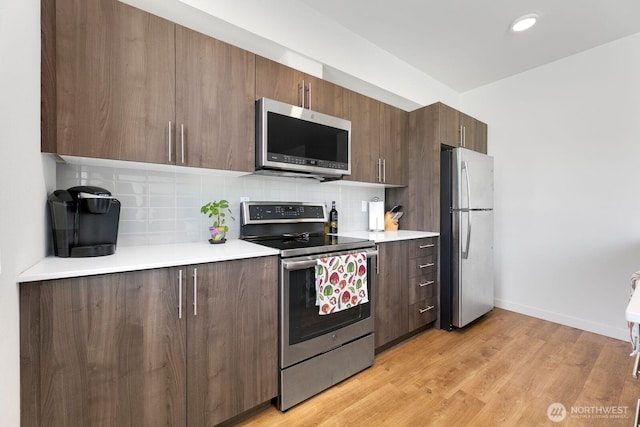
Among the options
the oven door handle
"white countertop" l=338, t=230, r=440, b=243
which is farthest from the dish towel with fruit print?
"white countertop" l=338, t=230, r=440, b=243

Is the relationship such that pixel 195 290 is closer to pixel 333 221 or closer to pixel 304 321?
pixel 304 321

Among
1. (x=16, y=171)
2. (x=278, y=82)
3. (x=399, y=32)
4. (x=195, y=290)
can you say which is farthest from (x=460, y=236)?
(x=16, y=171)

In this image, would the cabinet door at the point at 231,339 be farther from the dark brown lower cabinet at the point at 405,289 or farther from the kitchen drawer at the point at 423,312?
the kitchen drawer at the point at 423,312

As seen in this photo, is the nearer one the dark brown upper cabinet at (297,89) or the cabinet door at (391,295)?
the dark brown upper cabinet at (297,89)

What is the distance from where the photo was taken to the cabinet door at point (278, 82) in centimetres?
176

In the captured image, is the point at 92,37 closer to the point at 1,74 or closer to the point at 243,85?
the point at 1,74

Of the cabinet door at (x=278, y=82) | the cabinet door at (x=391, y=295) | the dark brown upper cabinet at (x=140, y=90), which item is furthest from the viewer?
the cabinet door at (x=391, y=295)

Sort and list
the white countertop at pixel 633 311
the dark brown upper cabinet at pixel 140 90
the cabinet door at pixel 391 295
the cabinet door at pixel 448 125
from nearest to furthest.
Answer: the white countertop at pixel 633 311 < the dark brown upper cabinet at pixel 140 90 < the cabinet door at pixel 391 295 < the cabinet door at pixel 448 125

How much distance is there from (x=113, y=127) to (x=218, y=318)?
42.3 inches

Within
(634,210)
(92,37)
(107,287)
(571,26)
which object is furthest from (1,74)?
(634,210)

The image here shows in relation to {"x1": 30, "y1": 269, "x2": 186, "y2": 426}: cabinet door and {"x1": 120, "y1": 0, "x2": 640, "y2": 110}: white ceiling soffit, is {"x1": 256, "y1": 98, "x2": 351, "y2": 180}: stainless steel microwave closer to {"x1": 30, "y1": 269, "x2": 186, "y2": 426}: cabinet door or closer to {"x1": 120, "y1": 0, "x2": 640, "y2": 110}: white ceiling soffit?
{"x1": 120, "y1": 0, "x2": 640, "y2": 110}: white ceiling soffit

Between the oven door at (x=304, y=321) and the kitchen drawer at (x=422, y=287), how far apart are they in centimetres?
73

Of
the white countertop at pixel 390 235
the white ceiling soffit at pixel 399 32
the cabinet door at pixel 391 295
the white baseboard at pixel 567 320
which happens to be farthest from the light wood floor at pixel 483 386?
the white ceiling soffit at pixel 399 32

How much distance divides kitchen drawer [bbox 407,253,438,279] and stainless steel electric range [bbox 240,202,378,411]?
54cm
